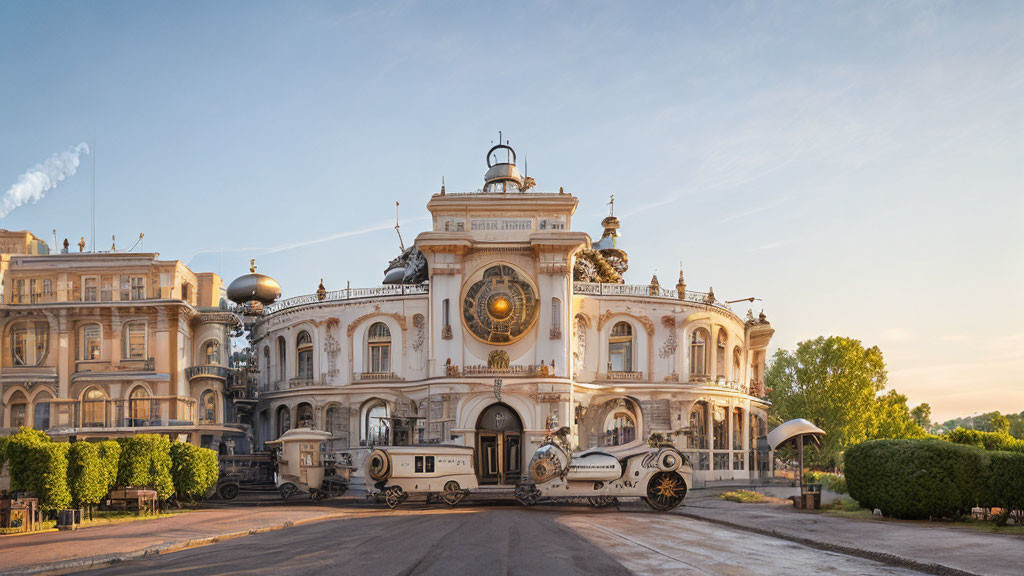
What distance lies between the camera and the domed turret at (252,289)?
229ft

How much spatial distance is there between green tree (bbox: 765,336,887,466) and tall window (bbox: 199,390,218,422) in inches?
2024

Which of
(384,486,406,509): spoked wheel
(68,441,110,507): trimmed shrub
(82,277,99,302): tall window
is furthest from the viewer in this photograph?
(82,277,99,302): tall window

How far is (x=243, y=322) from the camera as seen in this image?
66750mm

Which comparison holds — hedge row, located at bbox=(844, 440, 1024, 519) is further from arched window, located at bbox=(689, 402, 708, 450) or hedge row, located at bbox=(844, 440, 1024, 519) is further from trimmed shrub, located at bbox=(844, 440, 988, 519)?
arched window, located at bbox=(689, 402, 708, 450)

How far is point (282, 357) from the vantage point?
6450 cm

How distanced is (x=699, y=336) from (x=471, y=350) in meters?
17.5

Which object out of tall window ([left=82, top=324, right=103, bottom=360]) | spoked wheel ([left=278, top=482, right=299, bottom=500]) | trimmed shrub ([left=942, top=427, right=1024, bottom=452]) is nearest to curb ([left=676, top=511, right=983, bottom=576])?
trimmed shrub ([left=942, top=427, right=1024, bottom=452])

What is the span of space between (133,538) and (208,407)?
3533 centimetres

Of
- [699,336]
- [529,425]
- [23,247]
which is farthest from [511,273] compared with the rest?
[23,247]

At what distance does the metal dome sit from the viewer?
69.7 meters

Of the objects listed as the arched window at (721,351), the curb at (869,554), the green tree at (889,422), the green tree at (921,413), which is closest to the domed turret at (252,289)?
→ the arched window at (721,351)

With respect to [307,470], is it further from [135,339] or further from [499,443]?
[135,339]

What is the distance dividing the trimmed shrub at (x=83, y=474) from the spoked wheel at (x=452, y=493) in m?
15.6

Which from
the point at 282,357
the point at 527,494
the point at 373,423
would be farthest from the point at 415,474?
the point at 282,357
